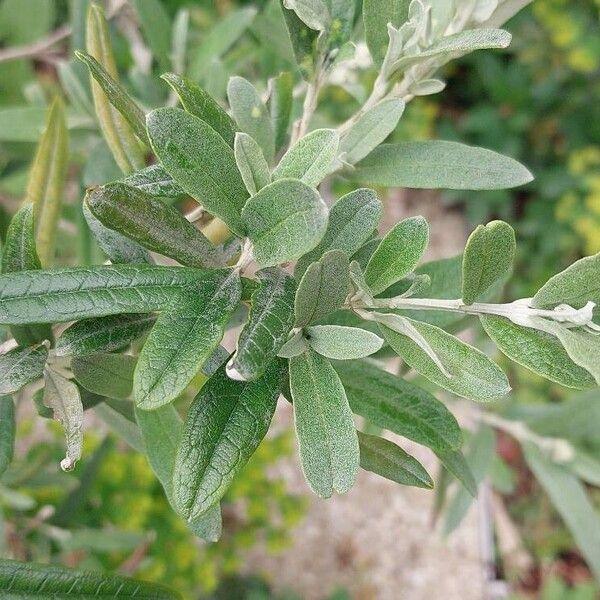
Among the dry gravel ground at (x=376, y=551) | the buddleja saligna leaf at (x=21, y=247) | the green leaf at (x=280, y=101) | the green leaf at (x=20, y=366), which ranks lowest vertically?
the dry gravel ground at (x=376, y=551)

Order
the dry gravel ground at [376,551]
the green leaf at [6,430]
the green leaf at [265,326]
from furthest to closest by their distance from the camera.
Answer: the dry gravel ground at [376,551] < the green leaf at [6,430] < the green leaf at [265,326]

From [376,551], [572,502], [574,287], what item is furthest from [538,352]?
[376,551]

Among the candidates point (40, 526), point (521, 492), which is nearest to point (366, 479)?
point (521, 492)

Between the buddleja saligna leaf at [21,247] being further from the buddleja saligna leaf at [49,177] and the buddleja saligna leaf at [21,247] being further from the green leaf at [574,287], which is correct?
the green leaf at [574,287]

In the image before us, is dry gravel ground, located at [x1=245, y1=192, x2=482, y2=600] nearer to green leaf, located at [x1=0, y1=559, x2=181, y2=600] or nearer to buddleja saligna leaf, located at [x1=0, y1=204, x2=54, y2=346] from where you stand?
green leaf, located at [x1=0, y1=559, x2=181, y2=600]

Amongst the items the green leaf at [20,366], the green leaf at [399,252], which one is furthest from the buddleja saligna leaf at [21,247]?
the green leaf at [399,252]

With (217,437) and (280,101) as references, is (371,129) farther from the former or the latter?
(217,437)

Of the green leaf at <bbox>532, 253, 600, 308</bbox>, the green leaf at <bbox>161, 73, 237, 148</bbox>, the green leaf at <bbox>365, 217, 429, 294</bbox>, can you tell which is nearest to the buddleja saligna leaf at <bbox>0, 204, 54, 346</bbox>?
the green leaf at <bbox>161, 73, 237, 148</bbox>
